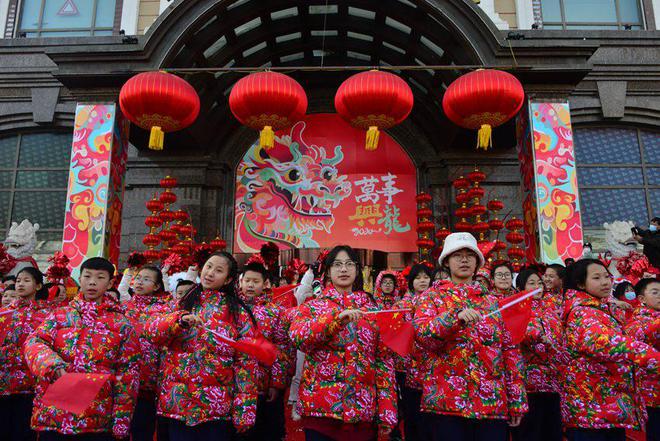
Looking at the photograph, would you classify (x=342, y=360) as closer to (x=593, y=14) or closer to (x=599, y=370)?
(x=599, y=370)

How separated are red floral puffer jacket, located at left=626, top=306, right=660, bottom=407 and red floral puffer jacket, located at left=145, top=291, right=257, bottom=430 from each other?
109 inches

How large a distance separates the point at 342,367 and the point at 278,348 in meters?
0.92

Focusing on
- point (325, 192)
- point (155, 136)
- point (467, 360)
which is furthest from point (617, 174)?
point (467, 360)

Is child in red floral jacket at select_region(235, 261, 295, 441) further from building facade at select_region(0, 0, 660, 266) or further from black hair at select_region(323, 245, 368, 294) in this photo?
building facade at select_region(0, 0, 660, 266)

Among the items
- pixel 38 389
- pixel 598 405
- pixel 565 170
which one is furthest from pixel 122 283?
pixel 565 170

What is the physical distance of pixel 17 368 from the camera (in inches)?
145

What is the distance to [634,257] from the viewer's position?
5855 millimetres

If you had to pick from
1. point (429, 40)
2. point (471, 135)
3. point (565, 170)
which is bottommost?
point (565, 170)

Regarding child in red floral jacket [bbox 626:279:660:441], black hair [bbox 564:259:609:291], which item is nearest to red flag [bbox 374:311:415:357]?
black hair [bbox 564:259:609:291]

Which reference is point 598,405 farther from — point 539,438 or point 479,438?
point 539,438

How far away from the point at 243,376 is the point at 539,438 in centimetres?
276

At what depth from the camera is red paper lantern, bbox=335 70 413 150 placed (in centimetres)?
585

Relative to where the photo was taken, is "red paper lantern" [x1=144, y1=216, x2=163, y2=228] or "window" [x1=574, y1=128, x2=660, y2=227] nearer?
"red paper lantern" [x1=144, y1=216, x2=163, y2=228]

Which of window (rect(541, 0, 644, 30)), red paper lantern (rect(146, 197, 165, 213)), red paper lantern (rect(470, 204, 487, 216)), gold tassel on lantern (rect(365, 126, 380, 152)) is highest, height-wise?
window (rect(541, 0, 644, 30))
